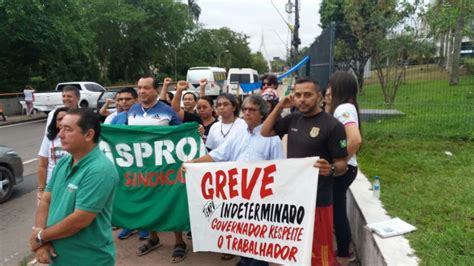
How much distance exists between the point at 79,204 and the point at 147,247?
2.45 metres

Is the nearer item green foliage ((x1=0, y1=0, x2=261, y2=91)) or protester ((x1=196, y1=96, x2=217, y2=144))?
protester ((x1=196, y1=96, x2=217, y2=144))

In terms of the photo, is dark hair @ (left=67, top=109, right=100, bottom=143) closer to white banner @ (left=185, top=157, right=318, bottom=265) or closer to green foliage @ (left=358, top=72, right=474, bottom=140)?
white banner @ (left=185, top=157, right=318, bottom=265)

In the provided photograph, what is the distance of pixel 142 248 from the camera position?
4473mm

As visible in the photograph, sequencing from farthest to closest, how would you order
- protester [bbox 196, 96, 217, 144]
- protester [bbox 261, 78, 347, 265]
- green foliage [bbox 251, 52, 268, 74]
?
1. green foliage [bbox 251, 52, 268, 74]
2. protester [bbox 196, 96, 217, 144]
3. protester [bbox 261, 78, 347, 265]

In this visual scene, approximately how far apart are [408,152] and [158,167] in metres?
5.13

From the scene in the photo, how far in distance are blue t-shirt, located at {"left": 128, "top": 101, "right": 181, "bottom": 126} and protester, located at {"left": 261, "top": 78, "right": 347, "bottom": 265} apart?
150cm

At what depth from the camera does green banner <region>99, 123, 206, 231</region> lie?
434cm

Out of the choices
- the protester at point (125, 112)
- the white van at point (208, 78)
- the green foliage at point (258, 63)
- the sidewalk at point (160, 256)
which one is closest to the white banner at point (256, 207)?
the sidewalk at point (160, 256)

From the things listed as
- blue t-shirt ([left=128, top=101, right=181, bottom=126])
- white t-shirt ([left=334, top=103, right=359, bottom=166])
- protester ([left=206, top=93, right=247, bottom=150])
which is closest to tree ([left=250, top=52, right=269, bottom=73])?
blue t-shirt ([left=128, top=101, right=181, bottom=126])

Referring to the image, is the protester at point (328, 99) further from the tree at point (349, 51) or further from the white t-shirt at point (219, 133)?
the tree at point (349, 51)

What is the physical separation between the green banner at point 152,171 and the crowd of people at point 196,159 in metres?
0.21

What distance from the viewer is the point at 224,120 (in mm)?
4324

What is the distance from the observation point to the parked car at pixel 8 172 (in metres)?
6.59

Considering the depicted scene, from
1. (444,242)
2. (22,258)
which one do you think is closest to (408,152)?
(444,242)
